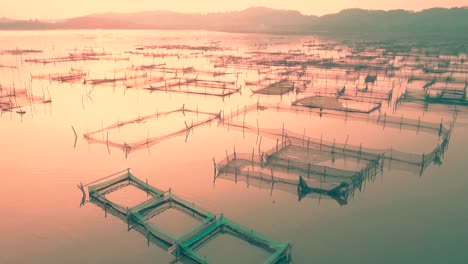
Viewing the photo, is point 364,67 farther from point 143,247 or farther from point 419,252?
point 143,247

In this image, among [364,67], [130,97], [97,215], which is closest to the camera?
[97,215]

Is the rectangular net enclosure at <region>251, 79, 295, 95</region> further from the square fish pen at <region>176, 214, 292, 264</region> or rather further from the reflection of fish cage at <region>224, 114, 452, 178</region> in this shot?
the square fish pen at <region>176, 214, 292, 264</region>

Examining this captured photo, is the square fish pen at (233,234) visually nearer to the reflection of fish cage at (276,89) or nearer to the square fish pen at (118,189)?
the square fish pen at (118,189)

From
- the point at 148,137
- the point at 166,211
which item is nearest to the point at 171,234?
the point at 166,211

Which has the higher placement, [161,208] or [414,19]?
[414,19]

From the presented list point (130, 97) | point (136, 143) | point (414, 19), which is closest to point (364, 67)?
point (130, 97)

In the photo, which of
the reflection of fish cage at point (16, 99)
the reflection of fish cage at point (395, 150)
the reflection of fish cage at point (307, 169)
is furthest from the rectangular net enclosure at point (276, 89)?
the reflection of fish cage at point (16, 99)

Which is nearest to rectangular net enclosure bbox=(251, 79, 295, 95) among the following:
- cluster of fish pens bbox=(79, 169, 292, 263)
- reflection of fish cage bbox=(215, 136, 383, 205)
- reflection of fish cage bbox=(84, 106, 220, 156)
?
reflection of fish cage bbox=(84, 106, 220, 156)
